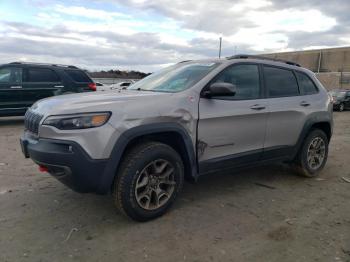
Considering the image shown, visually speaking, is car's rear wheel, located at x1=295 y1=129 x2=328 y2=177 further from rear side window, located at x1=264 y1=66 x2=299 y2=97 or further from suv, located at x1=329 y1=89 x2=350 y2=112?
suv, located at x1=329 y1=89 x2=350 y2=112

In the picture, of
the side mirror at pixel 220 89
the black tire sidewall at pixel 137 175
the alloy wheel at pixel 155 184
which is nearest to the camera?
the black tire sidewall at pixel 137 175

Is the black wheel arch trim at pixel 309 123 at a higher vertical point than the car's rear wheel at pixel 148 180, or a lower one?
higher

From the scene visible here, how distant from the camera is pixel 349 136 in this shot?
1062 cm

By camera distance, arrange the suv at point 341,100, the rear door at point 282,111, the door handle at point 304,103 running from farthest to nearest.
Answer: the suv at point 341,100, the door handle at point 304,103, the rear door at point 282,111

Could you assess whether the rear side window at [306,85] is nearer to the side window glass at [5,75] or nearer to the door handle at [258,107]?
the door handle at [258,107]

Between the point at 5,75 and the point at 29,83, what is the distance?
694mm

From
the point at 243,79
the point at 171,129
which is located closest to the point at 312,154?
the point at 243,79

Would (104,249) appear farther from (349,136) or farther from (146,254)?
(349,136)

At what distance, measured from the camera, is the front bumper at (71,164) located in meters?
3.38

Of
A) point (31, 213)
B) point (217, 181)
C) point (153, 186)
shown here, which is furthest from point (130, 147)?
point (217, 181)

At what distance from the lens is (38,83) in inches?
444

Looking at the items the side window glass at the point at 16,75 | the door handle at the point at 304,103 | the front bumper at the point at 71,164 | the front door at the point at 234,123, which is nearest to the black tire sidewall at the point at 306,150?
the door handle at the point at 304,103

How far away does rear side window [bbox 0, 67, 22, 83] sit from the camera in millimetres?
10725

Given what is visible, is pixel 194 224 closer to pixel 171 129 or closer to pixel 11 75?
pixel 171 129
